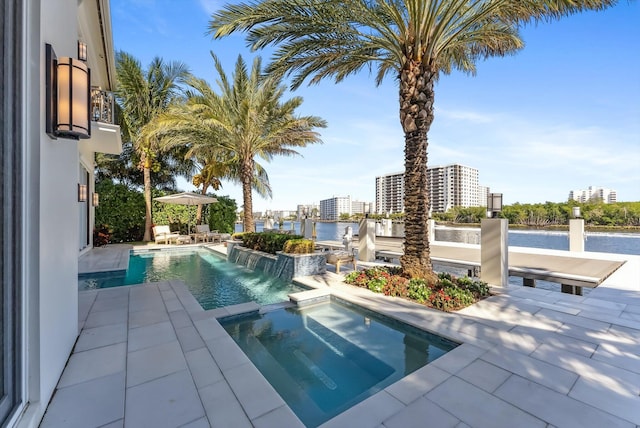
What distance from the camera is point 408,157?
671cm

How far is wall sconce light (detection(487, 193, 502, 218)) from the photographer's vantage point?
7.41 metres

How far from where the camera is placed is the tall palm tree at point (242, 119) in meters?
11.9

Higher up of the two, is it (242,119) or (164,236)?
(242,119)

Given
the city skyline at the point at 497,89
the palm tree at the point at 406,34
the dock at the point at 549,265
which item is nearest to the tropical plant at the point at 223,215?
the city skyline at the point at 497,89

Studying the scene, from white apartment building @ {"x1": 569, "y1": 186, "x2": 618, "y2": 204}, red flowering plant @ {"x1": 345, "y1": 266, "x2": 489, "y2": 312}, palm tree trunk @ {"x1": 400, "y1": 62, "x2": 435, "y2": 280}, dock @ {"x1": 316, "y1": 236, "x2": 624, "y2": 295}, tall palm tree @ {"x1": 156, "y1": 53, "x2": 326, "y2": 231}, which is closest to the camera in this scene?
red flowering plant @ {"x1": 345, "y1": 266, "x2": 489, "y2": 312}

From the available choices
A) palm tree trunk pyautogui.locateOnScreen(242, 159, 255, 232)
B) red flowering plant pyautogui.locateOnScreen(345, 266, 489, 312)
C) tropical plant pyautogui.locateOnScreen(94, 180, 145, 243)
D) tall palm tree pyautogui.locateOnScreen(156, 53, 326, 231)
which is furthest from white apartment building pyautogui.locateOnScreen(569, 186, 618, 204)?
tropical plant pyautogui.locateOnScreen(94, 180, 145, 243)

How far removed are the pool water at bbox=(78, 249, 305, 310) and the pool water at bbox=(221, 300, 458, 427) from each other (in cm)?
157

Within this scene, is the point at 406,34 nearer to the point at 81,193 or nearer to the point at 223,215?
the point at 81,193

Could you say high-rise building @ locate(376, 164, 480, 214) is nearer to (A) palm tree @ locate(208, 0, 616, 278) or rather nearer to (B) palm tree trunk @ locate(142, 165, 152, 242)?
(B) palm tree trunk @ locate(142, 165, 152, 242)

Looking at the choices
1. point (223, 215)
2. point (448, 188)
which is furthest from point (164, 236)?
point (448, 188)

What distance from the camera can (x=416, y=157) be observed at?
21.6 feet

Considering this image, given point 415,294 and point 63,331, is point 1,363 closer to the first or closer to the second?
point 63,331

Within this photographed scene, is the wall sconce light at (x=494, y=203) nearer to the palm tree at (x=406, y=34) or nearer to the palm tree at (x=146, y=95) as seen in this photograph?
the palm tree at (x=406, y=34)

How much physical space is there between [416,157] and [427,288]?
301 centimetres
